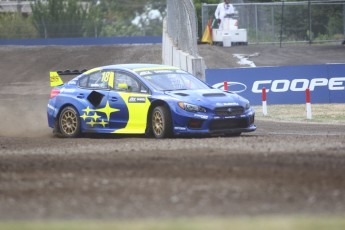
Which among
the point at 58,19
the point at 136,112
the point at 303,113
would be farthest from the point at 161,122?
the point at 58,19

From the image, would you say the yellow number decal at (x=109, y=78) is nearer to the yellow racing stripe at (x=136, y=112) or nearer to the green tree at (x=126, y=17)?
the yellow racing stripe at (x=136, y=112)

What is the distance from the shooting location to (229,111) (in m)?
17.5

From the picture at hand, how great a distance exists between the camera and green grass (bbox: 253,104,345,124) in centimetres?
2402

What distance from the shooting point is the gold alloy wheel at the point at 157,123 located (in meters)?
17.5

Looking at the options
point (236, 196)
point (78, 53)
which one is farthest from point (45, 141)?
point (78, 53)

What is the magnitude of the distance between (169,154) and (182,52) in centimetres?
1441

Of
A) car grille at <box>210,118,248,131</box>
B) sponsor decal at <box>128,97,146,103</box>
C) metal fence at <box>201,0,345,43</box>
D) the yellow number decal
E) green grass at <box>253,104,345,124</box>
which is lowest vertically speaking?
green grass at <box>253,104,345,124</box>

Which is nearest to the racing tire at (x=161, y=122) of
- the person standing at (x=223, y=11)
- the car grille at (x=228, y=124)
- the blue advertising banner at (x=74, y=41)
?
the car grille at (x=228, y=124)

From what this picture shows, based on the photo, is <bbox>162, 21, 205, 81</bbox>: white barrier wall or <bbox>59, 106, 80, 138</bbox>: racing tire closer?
<bbox>59, 106, 80, 138</bbox>: racing tire

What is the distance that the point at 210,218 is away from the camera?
28.7 ft

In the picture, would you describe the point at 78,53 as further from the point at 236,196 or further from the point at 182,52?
the point at 236,196

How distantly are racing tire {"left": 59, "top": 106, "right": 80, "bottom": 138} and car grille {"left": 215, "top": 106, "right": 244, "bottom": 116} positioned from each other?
293cm

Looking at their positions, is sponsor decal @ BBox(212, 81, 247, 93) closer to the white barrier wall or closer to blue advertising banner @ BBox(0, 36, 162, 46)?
the white barrier wall

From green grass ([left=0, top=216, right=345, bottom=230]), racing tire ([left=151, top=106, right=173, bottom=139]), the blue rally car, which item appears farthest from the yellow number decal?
green grass ([left=0, top=216, right=345, bottom=230])
